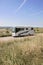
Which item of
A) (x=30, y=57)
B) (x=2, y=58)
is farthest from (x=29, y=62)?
(x=2, y=58)

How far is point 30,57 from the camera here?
7.90 meters

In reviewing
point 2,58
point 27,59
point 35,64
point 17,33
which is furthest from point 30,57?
point 17,33

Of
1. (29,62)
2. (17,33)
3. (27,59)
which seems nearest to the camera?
(29,62)

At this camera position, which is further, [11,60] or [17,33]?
[17,33]

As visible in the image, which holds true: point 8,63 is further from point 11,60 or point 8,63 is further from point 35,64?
point 35,64

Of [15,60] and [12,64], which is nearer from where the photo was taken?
[12,64]

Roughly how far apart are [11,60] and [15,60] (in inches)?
8.0

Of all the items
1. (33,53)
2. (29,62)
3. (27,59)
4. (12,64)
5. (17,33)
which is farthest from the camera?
(17,33)

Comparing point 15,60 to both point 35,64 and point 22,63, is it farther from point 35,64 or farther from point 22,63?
point 35,64

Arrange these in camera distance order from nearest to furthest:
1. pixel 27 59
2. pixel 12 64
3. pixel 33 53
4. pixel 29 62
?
pixel 12 64, pixel 29 62, pixel 27 59, pixel 33 53

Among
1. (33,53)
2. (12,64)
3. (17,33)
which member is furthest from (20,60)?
(17,33)

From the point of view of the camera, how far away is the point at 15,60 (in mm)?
7109

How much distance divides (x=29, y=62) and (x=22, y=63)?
391 mm

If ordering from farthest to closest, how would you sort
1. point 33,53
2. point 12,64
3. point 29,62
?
1. point 33,53
2. point 29,62
3. point 12,64
